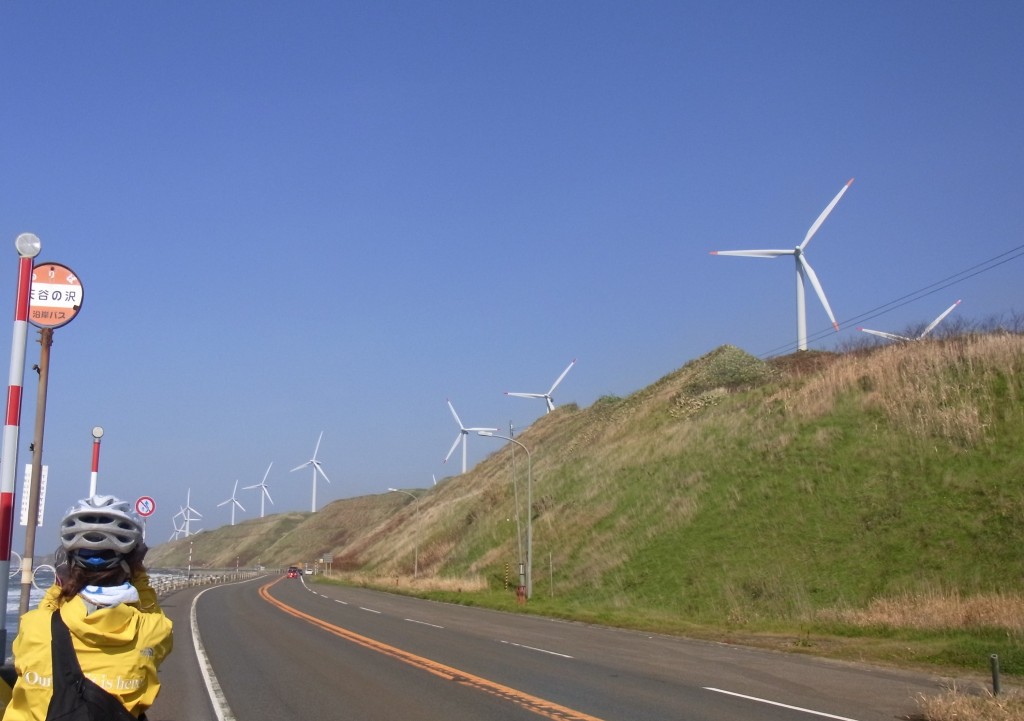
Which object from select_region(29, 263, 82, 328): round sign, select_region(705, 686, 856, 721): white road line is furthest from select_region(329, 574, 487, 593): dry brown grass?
select_region(29, 263, 82, 328): round sign

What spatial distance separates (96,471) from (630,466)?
123ft

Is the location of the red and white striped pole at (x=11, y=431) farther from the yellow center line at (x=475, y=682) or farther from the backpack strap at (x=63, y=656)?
the yellow center line at (x=475, y=682)

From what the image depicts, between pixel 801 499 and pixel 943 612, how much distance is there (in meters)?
13.7

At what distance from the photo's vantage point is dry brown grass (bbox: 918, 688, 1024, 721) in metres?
10.1

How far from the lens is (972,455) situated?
107 ft

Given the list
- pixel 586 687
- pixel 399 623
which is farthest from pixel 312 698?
pixel 399 623

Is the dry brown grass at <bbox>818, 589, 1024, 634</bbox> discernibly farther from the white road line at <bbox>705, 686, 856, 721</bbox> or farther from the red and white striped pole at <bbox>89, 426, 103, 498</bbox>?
the red and white striped pole at <bbox>89, 426, 103, 498</bbox>

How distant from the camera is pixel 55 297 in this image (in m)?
9.38

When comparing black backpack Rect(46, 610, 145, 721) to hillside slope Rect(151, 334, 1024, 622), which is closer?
black backpack Rect(46, 610, 145, 721)

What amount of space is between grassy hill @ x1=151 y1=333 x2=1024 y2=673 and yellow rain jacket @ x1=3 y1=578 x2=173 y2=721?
54.7 ft

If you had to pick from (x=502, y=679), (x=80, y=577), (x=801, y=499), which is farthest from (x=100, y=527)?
(x=801, y=499)

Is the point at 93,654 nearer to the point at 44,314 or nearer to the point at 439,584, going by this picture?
the point at 44,314

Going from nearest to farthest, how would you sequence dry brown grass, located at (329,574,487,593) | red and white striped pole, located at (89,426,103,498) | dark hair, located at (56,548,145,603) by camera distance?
1. dark hair, located at (56,548,145,603)
2. red and white striped pole, located at (89,426,103,498)
3. dry brown grass, located at (329,574,487,593)

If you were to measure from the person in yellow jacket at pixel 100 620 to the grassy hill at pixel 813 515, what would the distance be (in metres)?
16.7
